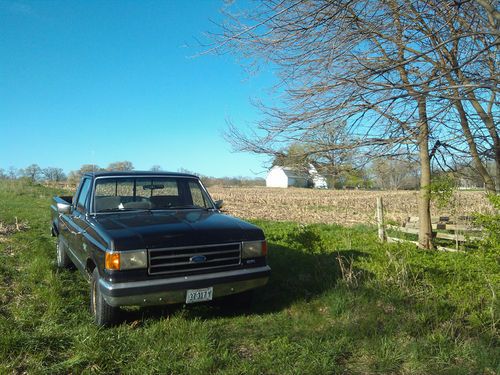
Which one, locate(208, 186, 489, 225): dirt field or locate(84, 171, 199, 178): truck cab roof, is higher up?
locate(84, 171, 199, 178): truck cab roof

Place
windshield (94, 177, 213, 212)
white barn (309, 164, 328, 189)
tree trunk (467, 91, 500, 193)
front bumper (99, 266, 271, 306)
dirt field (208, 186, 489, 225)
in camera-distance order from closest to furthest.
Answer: front bumper (99, 266, 271, 306) < windshield (94, 177, 213, 212) < tree trunk (467, 91, 500, 193) < white barn (309, 164, 328, 189) < dirt field (208, 186, 489, 225)

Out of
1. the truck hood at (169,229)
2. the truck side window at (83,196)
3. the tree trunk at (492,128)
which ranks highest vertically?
the tree trunk at (492,128)

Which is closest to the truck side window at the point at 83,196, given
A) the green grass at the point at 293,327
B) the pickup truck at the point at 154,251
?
the pickup truck at the point at 154,251

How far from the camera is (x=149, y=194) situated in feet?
17.7

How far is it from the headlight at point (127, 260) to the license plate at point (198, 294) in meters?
0.55

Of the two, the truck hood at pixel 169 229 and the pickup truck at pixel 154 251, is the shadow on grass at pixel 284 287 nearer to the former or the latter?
the pickup truck at pixel 154 251

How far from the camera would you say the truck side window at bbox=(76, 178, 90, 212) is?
17.3ft

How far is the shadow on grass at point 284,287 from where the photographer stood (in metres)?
4.62

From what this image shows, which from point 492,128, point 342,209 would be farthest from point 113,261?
point 342,209

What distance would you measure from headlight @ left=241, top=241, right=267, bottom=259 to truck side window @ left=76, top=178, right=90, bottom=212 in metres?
2.40

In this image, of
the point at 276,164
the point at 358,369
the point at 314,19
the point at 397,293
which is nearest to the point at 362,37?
the point at 314,19

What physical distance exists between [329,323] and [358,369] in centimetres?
96

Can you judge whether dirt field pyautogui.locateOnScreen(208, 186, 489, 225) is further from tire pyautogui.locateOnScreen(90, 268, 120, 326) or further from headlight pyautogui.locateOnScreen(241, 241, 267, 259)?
tire pyautogui.locateOnScreen(90, 268, 120, 326)

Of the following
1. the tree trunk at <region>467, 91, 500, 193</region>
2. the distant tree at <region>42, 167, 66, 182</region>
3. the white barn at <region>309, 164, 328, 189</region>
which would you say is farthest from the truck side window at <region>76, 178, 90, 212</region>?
the distant tree at <region>42, 167, 66, 182</region>
